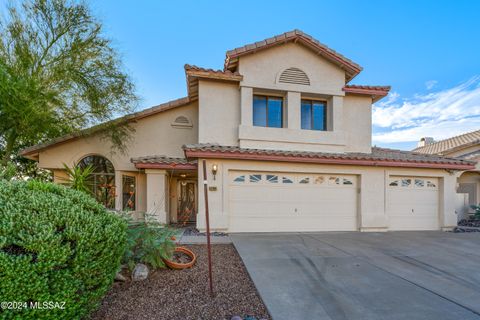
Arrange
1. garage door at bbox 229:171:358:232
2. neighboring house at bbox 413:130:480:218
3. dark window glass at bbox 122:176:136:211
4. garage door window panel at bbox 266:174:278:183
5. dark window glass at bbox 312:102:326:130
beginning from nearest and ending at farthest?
1. garage door at bbox 229:171:358:232
2. garage door window panel at bbox 266:174:278:183
3. dark window glass at bbox 312:102:326:130
4. dark window glass at bbox 122:176:136:211
5. neighboring house at bbox 413:130:480:218

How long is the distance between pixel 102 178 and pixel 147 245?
7756mm

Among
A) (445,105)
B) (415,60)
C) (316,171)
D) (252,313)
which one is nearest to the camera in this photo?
(252,313)

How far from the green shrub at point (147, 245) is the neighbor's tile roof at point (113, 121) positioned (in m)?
7.14

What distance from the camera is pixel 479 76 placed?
14.8 m

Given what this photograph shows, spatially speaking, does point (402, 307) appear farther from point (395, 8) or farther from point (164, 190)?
point (395, 8)

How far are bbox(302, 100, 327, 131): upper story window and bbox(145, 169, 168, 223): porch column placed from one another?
6689mm

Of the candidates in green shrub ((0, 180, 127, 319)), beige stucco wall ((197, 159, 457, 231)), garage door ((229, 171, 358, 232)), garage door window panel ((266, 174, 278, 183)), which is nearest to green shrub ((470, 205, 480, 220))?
beige stucco wall ((197, 159, 457, 231))

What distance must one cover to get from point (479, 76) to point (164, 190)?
2022 centimetres

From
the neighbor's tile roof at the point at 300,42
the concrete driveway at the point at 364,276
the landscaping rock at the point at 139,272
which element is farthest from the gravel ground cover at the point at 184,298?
the neighbor's tile roof at the point at 300,42

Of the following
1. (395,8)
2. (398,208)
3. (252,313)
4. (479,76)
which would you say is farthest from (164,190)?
(479,76)

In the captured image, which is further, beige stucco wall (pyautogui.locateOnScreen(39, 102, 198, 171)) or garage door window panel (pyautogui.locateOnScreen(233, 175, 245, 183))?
beige stucco wall (pyautogui.locateOnScreen(39, 102, 198, 171))

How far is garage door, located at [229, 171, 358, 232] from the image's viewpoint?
29.5ft

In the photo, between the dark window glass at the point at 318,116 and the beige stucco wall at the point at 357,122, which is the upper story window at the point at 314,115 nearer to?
the dark window glass at the point at 318,116

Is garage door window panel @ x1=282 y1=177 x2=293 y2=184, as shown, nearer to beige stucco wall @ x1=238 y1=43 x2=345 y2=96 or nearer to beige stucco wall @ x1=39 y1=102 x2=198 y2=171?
beige stucco wall @ x1=238 y1=43 x2=345 y2=96
